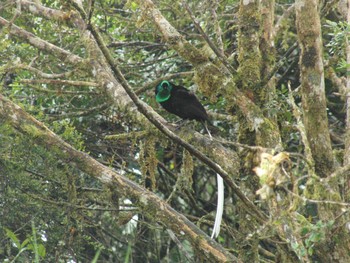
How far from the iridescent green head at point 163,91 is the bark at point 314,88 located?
71.1 inches

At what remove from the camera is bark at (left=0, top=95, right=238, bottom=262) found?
12.4 feet

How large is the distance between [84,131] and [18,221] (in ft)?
4.24

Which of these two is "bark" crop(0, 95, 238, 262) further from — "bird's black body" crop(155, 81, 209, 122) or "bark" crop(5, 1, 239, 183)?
"bird's black body" crop(155, 81, 209, 122)

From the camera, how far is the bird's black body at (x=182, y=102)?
5426 mm

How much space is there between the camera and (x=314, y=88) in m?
3.82

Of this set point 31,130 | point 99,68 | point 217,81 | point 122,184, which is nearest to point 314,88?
point 217,81

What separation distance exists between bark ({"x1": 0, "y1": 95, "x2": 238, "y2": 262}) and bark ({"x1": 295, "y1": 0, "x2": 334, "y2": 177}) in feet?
2.27

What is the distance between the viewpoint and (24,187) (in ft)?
15.7

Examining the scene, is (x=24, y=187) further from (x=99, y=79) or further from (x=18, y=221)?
(x=99, y=79)

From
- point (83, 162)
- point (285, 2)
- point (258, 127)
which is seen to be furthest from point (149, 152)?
point (285, 2)

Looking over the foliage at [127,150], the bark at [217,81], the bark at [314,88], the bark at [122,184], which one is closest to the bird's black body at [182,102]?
the foliage at [127,150]

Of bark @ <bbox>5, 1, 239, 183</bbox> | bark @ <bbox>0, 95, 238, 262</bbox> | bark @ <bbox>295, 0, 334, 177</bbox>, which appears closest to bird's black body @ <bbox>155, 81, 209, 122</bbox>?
bark @ <bbox>5, 1, 239, 183</bbox>

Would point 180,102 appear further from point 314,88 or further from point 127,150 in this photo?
point 314,88

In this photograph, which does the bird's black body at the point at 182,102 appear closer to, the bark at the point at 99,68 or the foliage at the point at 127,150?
the foliage at the point at 127,150
